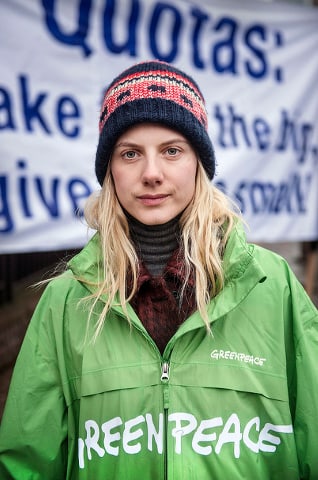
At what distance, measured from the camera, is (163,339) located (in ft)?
5.52

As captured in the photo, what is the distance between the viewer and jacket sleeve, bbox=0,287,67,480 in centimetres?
169

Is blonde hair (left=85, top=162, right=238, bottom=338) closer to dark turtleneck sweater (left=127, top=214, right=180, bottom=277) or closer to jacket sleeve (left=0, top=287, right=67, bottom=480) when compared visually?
dark turtleneck sweater (left=127, top=214, right=180, bottom=277)

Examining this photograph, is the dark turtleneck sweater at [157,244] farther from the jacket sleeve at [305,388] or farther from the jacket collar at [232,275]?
the jacket sleeve at [305,388]

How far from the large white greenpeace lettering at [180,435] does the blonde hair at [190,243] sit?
280 millimetres

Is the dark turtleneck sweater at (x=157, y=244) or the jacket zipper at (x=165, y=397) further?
the dark turtleneck sweater at (x=157, y=244)

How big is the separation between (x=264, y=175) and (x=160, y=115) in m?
2.22

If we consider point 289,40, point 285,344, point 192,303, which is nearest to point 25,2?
point 289,40

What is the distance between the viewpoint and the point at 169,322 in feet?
5.61

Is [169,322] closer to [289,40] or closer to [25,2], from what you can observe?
[25,2]

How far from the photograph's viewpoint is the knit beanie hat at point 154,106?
5.61 ft

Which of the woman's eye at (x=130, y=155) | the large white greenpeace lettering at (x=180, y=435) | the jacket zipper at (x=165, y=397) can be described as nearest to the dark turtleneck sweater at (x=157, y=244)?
the woman's eye at (x=130, y=155)

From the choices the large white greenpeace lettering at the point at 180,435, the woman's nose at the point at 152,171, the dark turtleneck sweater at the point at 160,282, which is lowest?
the large white greenpeace lettering at the point at 180,435

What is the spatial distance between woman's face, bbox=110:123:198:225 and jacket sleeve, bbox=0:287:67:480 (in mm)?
425

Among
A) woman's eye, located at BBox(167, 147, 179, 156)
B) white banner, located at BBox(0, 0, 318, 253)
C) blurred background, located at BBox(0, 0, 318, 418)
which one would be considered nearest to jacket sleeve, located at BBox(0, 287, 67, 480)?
woman's eye, located at BBox(167, 147, 179, 156)
